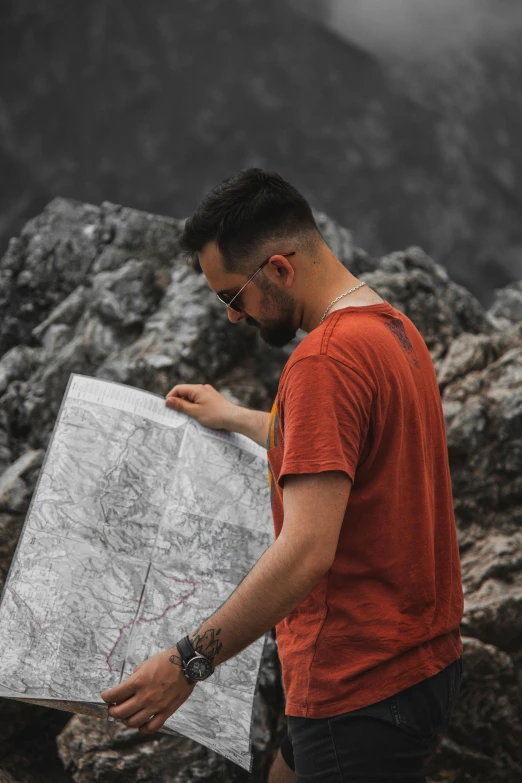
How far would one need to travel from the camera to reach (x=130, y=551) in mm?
1602

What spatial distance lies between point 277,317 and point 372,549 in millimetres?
501

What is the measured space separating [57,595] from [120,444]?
38 centimetres

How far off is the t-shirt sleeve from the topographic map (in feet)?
2.16

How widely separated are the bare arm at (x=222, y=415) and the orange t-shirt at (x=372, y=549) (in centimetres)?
48

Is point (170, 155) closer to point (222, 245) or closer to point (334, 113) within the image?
point (334, 113)

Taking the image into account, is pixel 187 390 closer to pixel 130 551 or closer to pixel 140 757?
pixel 130 551

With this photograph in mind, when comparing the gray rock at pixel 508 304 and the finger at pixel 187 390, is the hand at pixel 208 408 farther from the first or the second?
the gray rock at pixel 508 304

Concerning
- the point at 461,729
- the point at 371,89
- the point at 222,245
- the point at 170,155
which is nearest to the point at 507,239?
the point at 371,89

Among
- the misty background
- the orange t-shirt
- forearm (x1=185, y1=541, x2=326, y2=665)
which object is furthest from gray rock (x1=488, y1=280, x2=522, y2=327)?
forearm (x1=185, y1=541, x2=326, y2=665)

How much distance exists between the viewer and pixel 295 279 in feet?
4.37

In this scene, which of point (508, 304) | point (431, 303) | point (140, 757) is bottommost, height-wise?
point (140, 757)

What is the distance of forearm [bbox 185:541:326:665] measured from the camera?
1055 mm

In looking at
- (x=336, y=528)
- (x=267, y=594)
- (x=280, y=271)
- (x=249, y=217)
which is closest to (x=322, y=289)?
(x=280, y=271)

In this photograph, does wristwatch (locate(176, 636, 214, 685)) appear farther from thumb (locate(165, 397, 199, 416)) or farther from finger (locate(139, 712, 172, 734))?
thumb (locate(165, 397, 199, 416))
